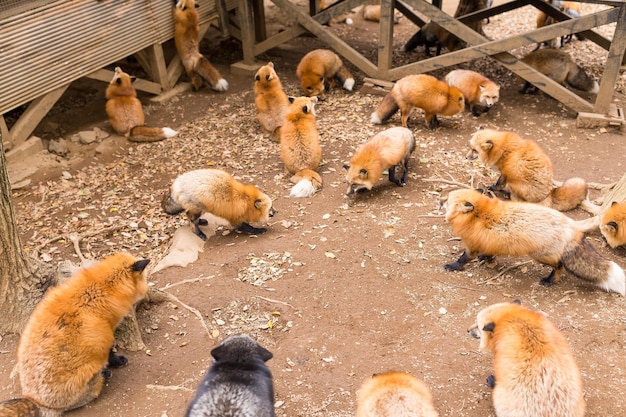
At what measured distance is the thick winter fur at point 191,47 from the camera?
9.95 meters

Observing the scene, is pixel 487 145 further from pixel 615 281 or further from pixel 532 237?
pixel 615 281

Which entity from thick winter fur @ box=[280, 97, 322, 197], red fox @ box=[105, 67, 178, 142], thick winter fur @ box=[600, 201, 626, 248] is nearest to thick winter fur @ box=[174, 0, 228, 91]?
red fox @ box=[105, 67, 178, 142]

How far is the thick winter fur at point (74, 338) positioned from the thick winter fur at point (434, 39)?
9261 mm

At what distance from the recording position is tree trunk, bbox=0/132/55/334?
456cm

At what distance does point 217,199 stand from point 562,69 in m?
6.93

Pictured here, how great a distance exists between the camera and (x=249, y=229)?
646 centimetres

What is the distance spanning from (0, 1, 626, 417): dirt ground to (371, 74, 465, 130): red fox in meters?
0.37

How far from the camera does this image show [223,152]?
846 cm

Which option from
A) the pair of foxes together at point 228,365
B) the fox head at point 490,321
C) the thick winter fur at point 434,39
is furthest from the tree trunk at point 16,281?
the thick winter fur at point 434,39

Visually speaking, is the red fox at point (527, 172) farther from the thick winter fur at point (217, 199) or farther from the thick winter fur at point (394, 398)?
the thick winter fur at point (394, 398)

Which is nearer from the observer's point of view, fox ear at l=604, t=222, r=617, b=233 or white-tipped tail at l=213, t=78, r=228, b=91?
fox ear at l=604, t=222, r=617, b=233

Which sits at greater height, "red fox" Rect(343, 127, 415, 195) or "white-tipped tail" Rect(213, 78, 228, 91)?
"red fox" Rect(343, 127, 415, 195)

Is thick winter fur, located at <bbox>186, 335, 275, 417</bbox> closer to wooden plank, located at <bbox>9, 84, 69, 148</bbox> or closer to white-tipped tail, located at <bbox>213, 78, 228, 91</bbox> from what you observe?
wooden plank, located at <bbox>9, 84, 69, 148</bbox>

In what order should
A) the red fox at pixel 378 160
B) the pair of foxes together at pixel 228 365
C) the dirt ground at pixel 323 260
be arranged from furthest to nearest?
1. the red fox at pixel 378 160
2. the dirt ground at pixel 323 260
3. the pair of foxes together at pixel 228 365
